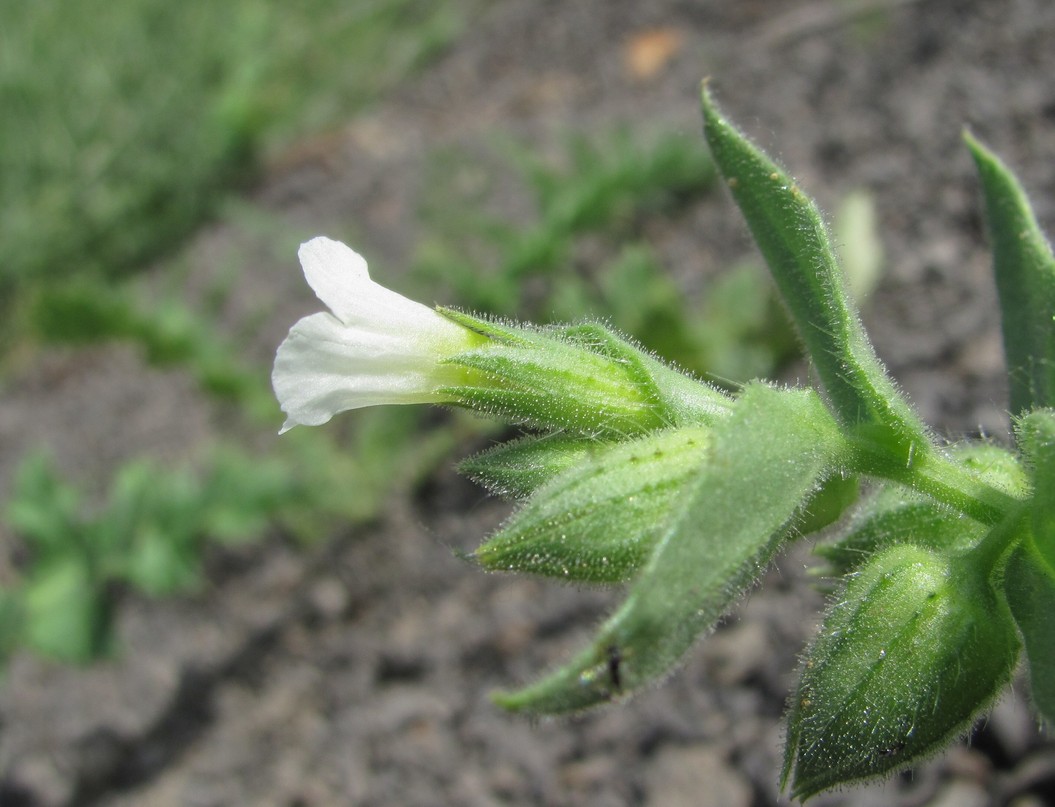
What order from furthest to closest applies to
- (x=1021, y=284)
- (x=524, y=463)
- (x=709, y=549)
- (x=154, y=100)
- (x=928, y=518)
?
1. (x=154, y=100)
2. (x=1021, y=284)
3. (x=928, y=518)
4. (x=524, y=463)
5. (x=709, y=549)

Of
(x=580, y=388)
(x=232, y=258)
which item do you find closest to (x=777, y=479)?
(x=580, y=388)

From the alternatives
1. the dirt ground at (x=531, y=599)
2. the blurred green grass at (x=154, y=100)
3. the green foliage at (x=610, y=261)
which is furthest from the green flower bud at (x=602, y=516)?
the blurred green grass at (x=154, y=100)

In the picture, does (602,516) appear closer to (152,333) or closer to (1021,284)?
(1021,284)

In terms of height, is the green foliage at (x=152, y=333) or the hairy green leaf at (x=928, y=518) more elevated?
the hairy green leaf at (x=928, y=518)

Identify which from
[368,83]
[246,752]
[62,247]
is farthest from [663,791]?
[368,83]

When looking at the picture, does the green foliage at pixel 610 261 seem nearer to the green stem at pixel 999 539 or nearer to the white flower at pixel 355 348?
the white flower at pixel 355 348

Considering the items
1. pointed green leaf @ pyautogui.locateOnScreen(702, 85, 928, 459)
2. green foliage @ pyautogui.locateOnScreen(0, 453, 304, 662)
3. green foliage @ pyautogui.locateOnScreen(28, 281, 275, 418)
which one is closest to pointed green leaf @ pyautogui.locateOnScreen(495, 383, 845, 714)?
pointed green leaf @ pyautogui.locateOnScreen(702, 85, 928, 459)
